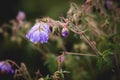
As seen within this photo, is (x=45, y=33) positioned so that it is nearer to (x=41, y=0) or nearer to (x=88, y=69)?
(x=88, y=69)

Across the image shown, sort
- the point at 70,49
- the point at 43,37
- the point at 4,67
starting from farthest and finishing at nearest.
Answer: the point at 70,49, the point at 4,67, the point at 43,37

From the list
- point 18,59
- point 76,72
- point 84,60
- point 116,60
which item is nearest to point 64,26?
point 116,60

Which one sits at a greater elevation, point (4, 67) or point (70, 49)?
point (70, 49)

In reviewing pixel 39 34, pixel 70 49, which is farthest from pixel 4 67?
pixel 70 49

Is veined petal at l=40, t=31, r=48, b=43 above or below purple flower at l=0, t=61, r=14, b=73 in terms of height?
above

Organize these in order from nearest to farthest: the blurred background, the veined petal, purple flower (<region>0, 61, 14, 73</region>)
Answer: the veined petal → purple flower (<region>0, 61, 14, 73</region>) → the blurred background

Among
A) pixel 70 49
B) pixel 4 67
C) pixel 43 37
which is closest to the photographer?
pixel 43 37

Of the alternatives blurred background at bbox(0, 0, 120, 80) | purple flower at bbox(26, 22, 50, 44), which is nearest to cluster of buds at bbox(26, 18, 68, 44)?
purple flower at bbox(26, 22, 50, 44)

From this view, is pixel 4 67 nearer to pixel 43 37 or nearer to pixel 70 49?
pixel 43 37

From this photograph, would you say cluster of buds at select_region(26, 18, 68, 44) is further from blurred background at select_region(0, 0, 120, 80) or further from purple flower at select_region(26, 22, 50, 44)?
blurred background at select_region(0, 0, 120, 80)

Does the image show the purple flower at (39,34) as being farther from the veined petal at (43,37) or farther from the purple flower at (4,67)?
the purple flower at (4,67)

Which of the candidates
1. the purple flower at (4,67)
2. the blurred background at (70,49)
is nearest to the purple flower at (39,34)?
the blurred background at (70,49)

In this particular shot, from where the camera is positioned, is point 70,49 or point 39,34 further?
point 70,49
